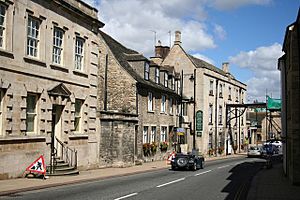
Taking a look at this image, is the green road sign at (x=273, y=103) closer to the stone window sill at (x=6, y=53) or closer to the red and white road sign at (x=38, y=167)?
the red and white road sign at (x=38, y=167)

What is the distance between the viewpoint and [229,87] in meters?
57.7

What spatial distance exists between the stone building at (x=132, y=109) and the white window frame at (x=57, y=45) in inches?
234

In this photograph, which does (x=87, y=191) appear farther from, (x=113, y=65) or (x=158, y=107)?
(x=158, y=107)

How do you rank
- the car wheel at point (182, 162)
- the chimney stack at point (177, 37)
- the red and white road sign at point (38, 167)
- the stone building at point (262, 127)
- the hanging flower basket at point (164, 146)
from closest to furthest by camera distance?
the red and white road sign at point (38, 167), the car wheel at point (182, 162), the hanging flower basket at point (164, 146), the chimney stack at point (177, 37), the stone building at point (262, 127)

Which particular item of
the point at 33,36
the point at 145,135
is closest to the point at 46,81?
the point at 33,36

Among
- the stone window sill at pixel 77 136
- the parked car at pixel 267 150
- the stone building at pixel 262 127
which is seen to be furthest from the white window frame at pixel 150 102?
the stone building at pixel 262 127

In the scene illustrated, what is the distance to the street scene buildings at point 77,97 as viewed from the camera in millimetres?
17828

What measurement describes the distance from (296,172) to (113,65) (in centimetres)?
1788

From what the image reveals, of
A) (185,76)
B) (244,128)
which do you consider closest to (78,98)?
(185,76)

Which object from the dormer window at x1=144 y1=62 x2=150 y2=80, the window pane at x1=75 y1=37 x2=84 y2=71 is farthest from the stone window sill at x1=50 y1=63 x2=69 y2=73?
the dormer window at x1=144 y1=62 x2=150 y2=80

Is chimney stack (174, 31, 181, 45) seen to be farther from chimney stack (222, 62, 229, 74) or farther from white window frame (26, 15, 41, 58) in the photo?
white window frame (26, 15, 41, 58)

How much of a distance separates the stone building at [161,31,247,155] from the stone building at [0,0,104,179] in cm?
2141

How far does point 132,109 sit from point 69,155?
10.2 metres

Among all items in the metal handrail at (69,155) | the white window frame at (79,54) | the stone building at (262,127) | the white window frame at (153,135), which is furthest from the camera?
the stone building at (262,127)
